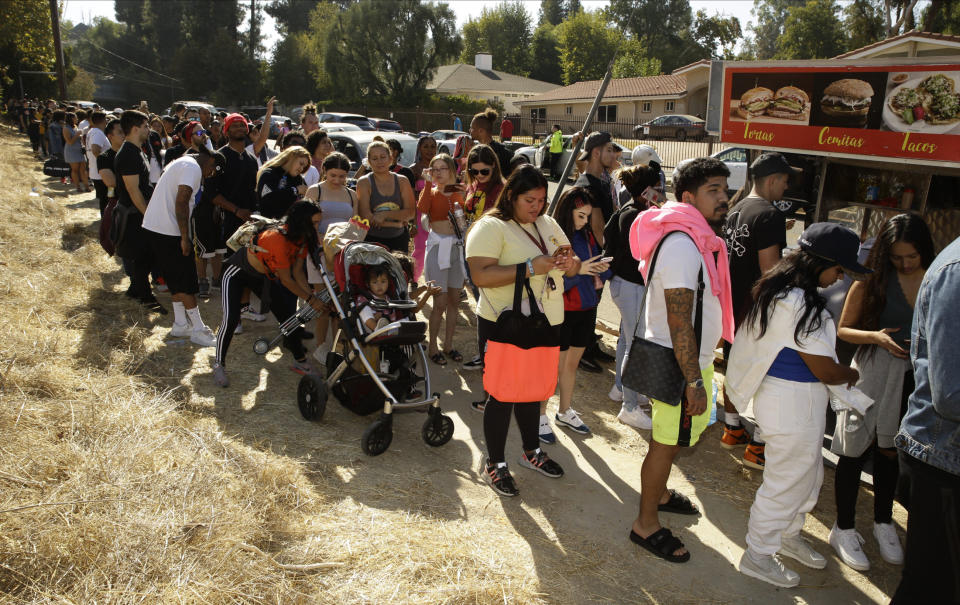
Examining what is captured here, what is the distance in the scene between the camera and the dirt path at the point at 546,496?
3.33 metres

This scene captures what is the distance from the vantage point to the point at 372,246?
478 centimetres

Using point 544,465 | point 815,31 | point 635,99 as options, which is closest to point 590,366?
point 544,465

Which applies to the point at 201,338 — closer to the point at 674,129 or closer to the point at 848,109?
the point at 848,109

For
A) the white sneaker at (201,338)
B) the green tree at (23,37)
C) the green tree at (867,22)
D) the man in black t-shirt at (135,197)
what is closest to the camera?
the white sneaker at (201,338)

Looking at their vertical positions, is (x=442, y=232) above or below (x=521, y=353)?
above

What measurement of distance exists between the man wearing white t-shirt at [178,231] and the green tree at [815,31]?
66.5 metres

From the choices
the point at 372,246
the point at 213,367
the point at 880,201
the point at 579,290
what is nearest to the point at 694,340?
the point at 579,290

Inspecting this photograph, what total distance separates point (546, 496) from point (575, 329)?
125 cm

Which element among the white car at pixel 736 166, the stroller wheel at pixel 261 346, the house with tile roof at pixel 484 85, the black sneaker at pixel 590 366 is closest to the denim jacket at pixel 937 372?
the black sneaker at pixel 590 366

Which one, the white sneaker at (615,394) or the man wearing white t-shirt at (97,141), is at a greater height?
the man wearing white t-shirt at (97,141)

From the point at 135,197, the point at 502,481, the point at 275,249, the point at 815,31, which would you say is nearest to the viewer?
the point at 502,481

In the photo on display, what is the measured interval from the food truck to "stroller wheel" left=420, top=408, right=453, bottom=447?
16.4 feet

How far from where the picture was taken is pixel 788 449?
3.13 metres

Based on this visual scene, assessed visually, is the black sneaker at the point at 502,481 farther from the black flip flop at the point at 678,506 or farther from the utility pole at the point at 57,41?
the utility pole at the point at 57,41
